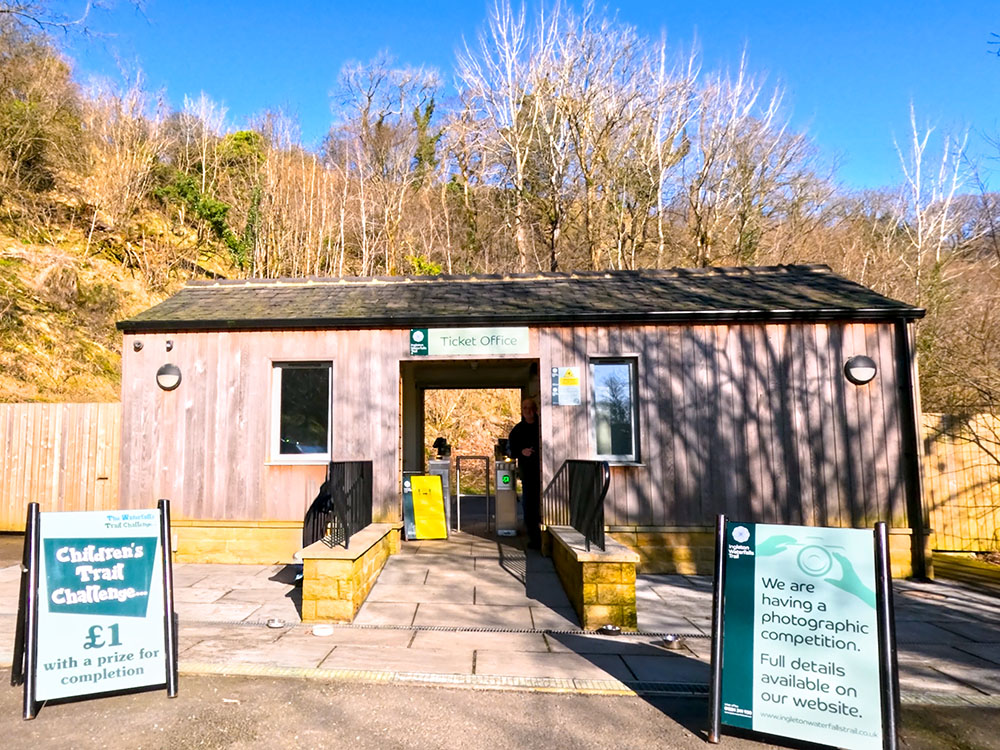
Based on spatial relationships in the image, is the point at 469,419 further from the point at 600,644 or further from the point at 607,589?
the point at 600,644

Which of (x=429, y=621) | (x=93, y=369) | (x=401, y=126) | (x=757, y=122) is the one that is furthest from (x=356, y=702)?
(x=401, y=126)

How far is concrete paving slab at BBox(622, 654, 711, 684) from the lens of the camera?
4.19m

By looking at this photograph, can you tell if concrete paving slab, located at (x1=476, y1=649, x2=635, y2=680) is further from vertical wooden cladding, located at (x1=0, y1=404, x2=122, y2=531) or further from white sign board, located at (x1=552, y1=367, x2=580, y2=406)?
vertical wooden cladding, located at (x1=0, y1=404, x2=122, y2=531)

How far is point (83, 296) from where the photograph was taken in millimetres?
16531

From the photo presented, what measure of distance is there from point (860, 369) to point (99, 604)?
26.9ft

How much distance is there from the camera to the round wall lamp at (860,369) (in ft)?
24.5

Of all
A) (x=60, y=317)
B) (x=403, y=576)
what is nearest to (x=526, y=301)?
(x=403, y=576)

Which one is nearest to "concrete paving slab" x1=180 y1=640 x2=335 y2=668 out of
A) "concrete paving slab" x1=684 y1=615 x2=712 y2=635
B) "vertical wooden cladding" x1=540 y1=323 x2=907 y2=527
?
"concrete paving slab" x1=684 y1=615 x2=712 y2=635

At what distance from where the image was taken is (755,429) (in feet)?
25.0

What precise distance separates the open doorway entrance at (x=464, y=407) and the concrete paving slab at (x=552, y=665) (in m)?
4.29

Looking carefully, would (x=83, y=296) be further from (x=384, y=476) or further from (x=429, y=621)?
(x=429, y=621)

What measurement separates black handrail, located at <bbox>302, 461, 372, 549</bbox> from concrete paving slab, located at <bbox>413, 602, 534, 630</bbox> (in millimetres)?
1020

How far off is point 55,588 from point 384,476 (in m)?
4.43

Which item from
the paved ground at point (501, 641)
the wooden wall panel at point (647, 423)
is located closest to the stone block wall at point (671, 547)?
the wooden wall panel at point (647, 423)
